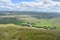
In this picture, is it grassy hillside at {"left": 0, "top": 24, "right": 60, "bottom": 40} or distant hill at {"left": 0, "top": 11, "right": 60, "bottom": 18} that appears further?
distant hill at {"left": 0, "top": 11, "right": 60, "bottom": 18}

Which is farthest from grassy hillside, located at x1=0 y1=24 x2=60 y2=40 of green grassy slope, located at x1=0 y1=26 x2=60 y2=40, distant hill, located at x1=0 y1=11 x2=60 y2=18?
distant hill, located at x1=0 y1=11 x2=60 y2=18

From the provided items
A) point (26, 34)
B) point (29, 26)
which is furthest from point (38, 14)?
point (26, 34)

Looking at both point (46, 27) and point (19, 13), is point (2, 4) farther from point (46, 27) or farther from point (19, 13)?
point (46, 27)

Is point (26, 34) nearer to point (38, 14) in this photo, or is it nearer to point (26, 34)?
point (26, 34)

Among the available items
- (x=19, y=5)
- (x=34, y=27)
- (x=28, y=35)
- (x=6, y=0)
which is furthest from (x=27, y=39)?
(x=6, y=0)

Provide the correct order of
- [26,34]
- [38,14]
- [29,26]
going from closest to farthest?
1. [26,34]
2. [29,26]
3. [38,14]

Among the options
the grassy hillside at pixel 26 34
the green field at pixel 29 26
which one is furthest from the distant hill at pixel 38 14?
the grassy hillside at pixel 26 34

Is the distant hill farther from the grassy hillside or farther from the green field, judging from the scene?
the grassy hillside

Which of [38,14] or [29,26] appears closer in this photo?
[29,26]

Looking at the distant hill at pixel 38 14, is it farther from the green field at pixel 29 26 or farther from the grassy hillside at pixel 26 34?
the grassy hillside at pixel 26 34
